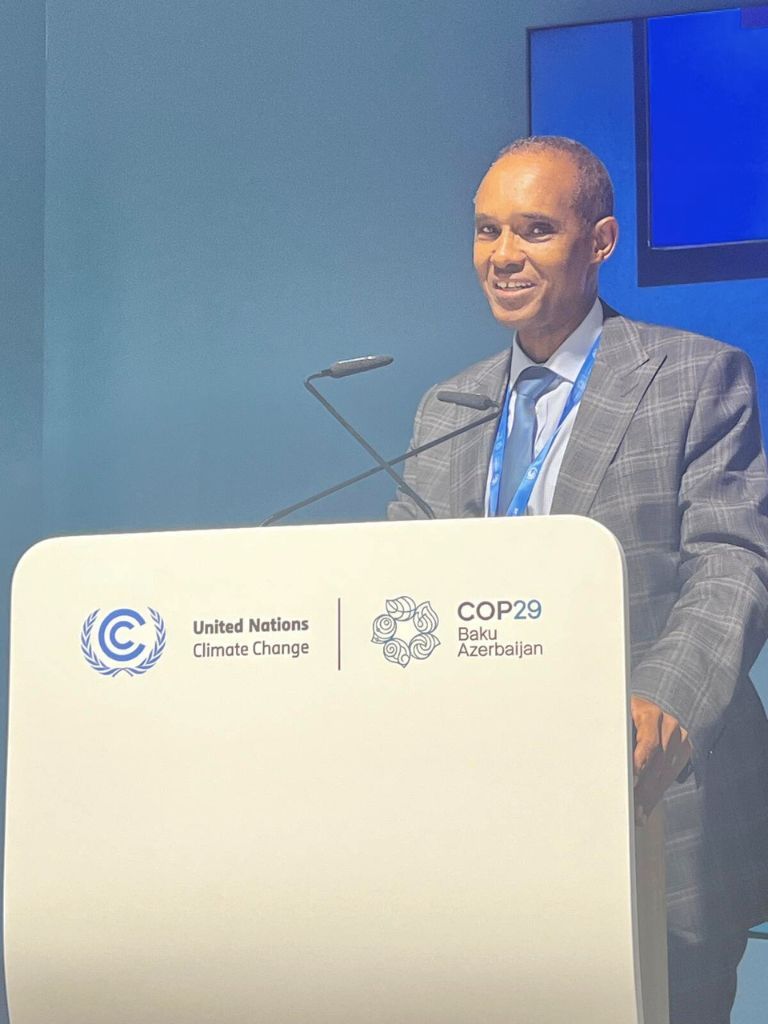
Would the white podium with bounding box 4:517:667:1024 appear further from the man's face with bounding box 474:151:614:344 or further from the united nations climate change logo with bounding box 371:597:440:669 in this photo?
the man's face with bounding box 474:151:614:344

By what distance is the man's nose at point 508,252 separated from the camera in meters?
2.48

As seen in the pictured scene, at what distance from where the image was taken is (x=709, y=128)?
2.42 meters

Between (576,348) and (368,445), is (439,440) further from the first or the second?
(576,348)

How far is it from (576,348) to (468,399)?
8.1 inches

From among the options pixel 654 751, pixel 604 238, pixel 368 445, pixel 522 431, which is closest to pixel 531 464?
pixel 522 431

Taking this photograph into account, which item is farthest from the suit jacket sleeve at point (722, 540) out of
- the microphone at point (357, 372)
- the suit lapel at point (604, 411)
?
the microphone at point (357, 372)

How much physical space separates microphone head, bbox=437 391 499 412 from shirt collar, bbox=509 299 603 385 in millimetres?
101

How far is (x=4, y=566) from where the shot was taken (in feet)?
8.93

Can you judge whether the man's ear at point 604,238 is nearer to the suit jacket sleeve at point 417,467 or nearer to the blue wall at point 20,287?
the suit jacket sleeve at point 417,467

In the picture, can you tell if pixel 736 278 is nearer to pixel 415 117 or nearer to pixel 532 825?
pixel 415 117

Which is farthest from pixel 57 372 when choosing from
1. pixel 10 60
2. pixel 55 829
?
pixel 55 829

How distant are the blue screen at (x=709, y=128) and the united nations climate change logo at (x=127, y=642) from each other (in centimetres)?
152

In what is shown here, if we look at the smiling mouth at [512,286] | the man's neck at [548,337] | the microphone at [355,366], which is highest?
the smiling mouth at [512,286]

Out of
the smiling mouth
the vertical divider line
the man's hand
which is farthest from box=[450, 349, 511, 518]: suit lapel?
the vertical divider line
